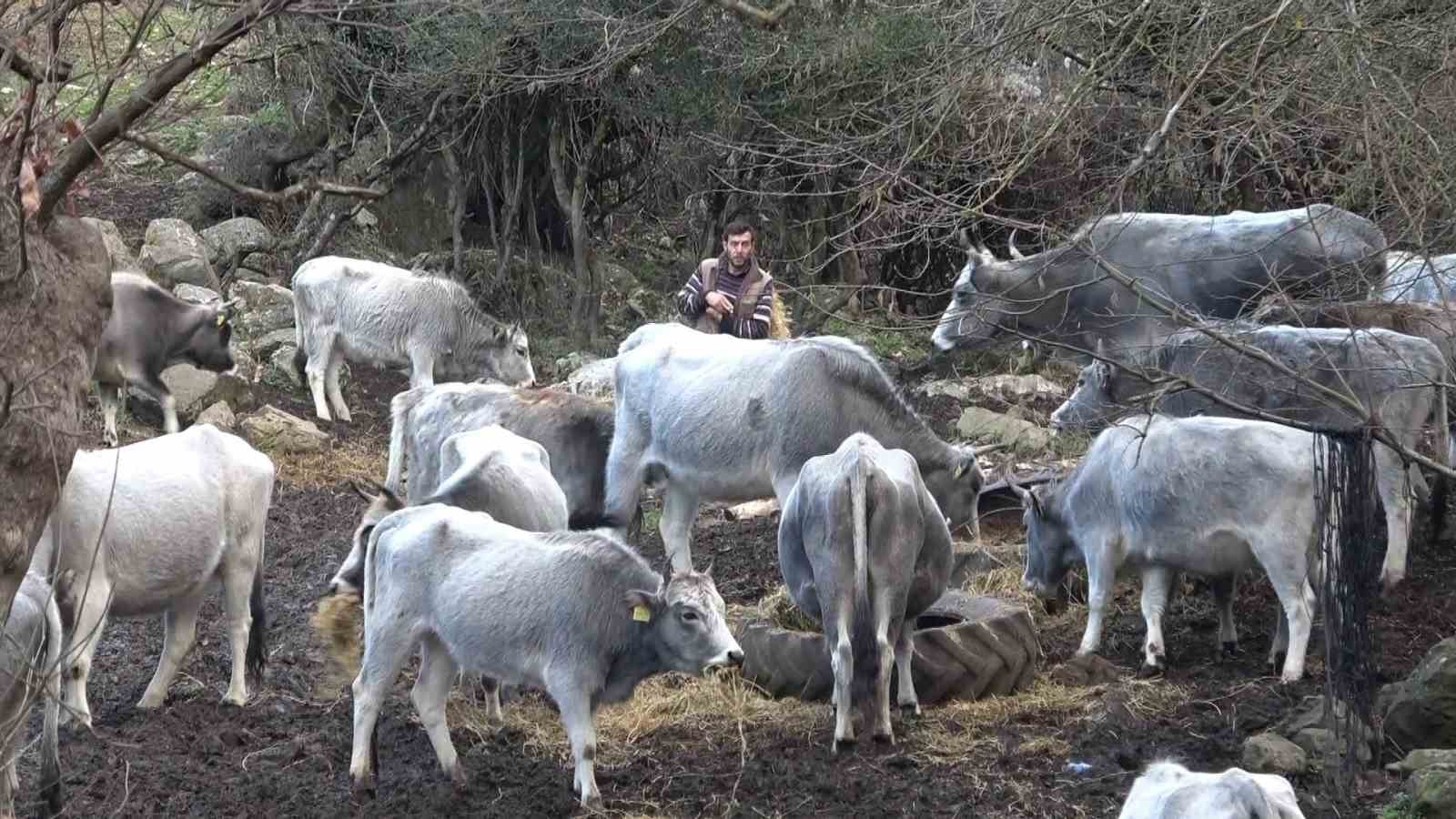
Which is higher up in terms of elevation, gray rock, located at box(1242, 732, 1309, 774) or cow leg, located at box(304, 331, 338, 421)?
cow leg, located at box(304, 331, 338, 421)

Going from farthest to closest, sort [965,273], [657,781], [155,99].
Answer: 1. [965,273]
2. [657,781]
3. [155,99]

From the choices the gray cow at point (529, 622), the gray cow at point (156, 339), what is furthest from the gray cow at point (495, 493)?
the gray cow at point (156, 339)

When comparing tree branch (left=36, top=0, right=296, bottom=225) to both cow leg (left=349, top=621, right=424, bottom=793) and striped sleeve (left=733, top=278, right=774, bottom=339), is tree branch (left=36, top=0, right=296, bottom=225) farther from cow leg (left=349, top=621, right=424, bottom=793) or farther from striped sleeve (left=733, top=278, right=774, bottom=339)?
striped sleeve (left=733, top=278, right=774, bottom=339)

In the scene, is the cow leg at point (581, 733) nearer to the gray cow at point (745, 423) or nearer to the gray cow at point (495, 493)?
the gray cow at point (495, 493)

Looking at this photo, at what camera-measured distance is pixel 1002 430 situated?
14.7 m

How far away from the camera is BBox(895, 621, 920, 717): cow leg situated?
867 centimetres

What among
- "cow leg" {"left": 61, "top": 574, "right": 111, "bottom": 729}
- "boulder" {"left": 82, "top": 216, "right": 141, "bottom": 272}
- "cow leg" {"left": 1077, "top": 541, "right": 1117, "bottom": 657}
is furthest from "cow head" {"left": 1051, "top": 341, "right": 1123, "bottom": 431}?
"boulder" {"left": 82, "top": 216, "right": 141, "bottom": 272}

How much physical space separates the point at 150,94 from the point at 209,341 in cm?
1225

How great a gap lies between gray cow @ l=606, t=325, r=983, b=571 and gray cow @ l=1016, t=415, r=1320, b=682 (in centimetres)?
81

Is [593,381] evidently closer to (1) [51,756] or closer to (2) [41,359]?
(1) [51,756]

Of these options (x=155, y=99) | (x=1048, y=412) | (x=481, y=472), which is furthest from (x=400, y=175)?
(x=155, y=99)

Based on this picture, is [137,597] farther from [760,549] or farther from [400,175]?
[400,175]

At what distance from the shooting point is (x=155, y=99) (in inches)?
195

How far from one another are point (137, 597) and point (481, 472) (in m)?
1.81
